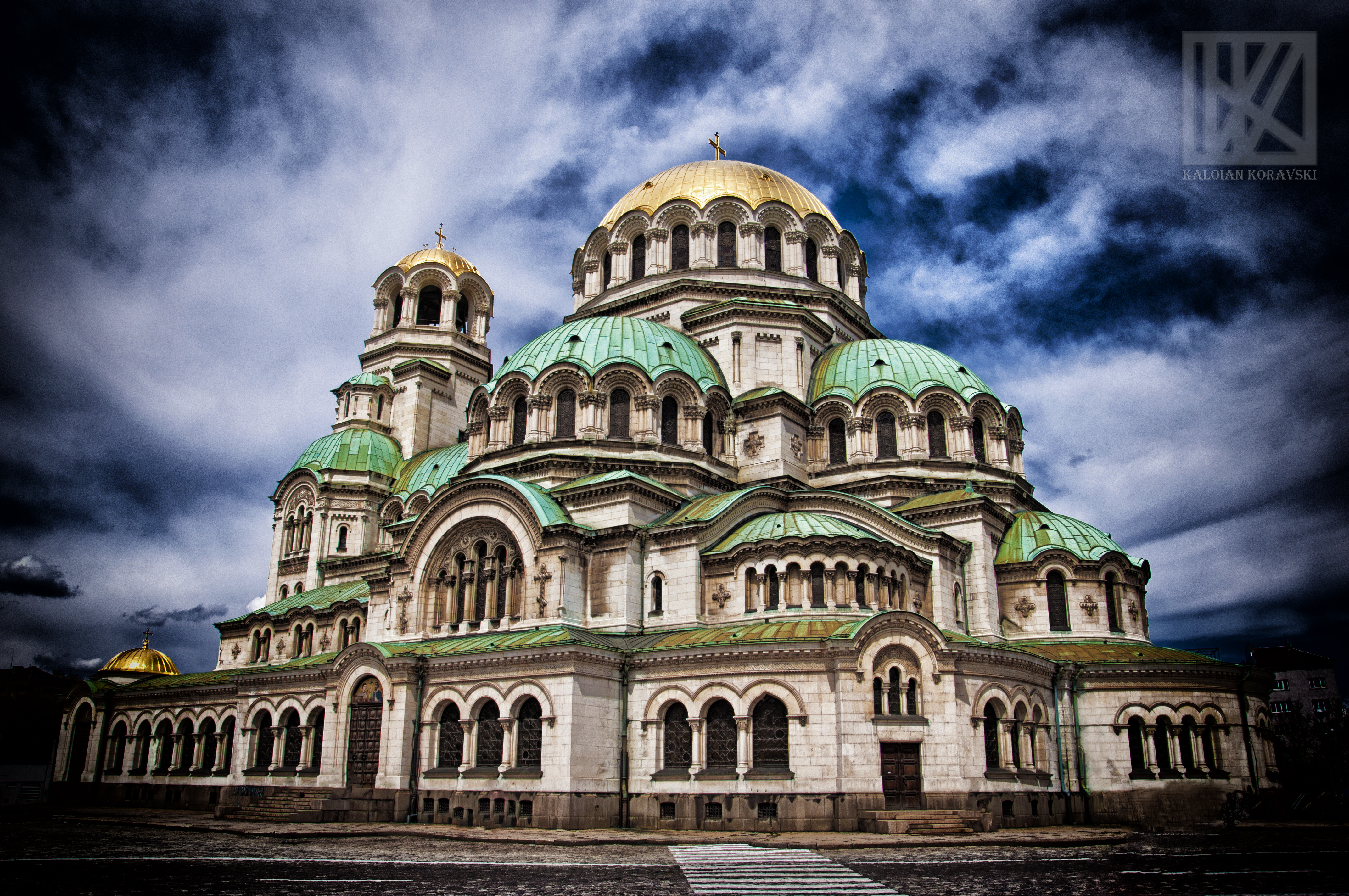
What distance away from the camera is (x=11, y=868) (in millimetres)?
16031

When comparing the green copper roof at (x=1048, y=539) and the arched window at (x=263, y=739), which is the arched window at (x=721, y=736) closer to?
the green copper roof at (x=1048, y=539)

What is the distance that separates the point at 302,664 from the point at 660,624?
12.8 metres

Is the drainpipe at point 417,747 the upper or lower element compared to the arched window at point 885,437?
lower

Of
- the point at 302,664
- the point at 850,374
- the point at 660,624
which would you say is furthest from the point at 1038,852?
the point at 302,664

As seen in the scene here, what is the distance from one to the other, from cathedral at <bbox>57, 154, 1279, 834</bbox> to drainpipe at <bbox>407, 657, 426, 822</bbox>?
3.6 inches

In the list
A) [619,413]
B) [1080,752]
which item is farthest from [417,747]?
[1080,752]

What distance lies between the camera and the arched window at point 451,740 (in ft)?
88.8

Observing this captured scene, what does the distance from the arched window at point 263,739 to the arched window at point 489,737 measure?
10.7m

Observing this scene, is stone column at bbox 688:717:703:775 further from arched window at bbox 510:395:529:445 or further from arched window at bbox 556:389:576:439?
arched window at bbox 510:395:529:445

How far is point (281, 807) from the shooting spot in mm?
28641

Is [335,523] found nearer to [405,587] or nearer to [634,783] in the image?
[405,587]

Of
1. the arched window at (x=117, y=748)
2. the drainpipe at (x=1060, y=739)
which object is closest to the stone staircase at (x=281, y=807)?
the arched window at (x=117, y=748)

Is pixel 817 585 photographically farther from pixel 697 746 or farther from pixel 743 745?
pixel 697 746

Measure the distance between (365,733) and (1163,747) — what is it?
23297mm
